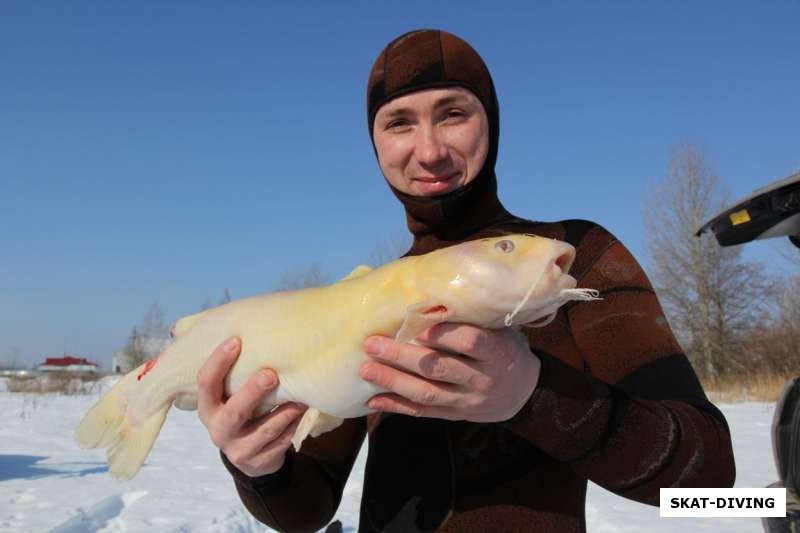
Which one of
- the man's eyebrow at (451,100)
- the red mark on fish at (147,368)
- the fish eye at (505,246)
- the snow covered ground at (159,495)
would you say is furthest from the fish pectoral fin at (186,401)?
the snow covered ground at (159,495)

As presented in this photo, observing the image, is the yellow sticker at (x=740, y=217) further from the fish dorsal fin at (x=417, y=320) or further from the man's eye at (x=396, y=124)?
the fish dorsal fin at (x=417, y=320)

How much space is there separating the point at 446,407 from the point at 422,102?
1.17 metres

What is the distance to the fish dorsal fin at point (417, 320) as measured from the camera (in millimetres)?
1430

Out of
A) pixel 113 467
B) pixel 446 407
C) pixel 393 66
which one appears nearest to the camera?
pixel 446 407

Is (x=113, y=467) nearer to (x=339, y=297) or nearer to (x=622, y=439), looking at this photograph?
(x=339, y=297)

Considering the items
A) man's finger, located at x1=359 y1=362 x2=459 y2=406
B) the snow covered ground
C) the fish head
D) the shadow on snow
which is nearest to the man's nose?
the fish head

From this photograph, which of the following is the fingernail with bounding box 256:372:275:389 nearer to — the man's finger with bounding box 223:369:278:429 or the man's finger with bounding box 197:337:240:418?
the man's finger with bounding box 223:369:278:429

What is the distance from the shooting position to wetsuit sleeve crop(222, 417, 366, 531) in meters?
2.07

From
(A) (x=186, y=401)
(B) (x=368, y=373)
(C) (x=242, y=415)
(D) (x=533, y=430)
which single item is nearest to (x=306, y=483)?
(A) (x=186, y=401)

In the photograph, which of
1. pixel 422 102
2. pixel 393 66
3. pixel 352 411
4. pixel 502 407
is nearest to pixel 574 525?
pixel 502 407

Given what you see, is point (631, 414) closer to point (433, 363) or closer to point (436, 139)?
point (433, 363)

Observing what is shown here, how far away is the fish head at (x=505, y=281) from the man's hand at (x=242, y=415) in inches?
22.9

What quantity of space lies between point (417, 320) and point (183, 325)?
3.69ft

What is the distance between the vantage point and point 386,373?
1459 mm
